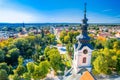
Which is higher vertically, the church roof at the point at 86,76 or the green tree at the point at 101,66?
the church roof at the point at 86,76

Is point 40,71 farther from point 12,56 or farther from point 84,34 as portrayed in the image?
point 12,56

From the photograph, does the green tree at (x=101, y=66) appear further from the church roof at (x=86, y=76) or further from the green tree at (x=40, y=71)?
the church roof at (x=86, y=76)

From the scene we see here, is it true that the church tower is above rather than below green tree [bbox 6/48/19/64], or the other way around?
above

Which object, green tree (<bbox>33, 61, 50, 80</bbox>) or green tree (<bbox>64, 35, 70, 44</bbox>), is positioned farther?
green tree (<bbox>64, 35, 70, 44</bbox>)

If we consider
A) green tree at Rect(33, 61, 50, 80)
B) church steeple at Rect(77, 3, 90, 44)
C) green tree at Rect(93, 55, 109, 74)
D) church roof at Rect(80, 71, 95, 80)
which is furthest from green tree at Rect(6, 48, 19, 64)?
church roof at Rect(80, 71, 95, 80)

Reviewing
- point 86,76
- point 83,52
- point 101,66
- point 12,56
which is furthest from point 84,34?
point 12,56

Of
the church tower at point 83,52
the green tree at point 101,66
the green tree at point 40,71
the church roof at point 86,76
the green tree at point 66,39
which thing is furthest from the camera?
the green tree at point 66,39

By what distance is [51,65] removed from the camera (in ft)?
130

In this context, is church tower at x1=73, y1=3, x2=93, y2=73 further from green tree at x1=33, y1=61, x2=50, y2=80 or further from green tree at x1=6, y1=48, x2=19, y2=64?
green tree at x1=6, y1=48, x2=19, y2=64

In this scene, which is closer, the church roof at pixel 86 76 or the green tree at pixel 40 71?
the church roof at pixel 86 76

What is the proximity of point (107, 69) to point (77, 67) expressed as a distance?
1463cm

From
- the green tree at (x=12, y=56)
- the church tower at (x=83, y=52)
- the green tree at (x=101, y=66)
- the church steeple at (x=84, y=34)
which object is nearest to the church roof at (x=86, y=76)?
the church tower at (x=83, y=52)

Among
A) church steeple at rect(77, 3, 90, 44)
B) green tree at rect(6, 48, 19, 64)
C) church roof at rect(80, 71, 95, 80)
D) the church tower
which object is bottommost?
green tree at rect(6, 48, 19, 64)

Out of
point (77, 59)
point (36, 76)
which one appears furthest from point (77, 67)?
point (36, 76)
